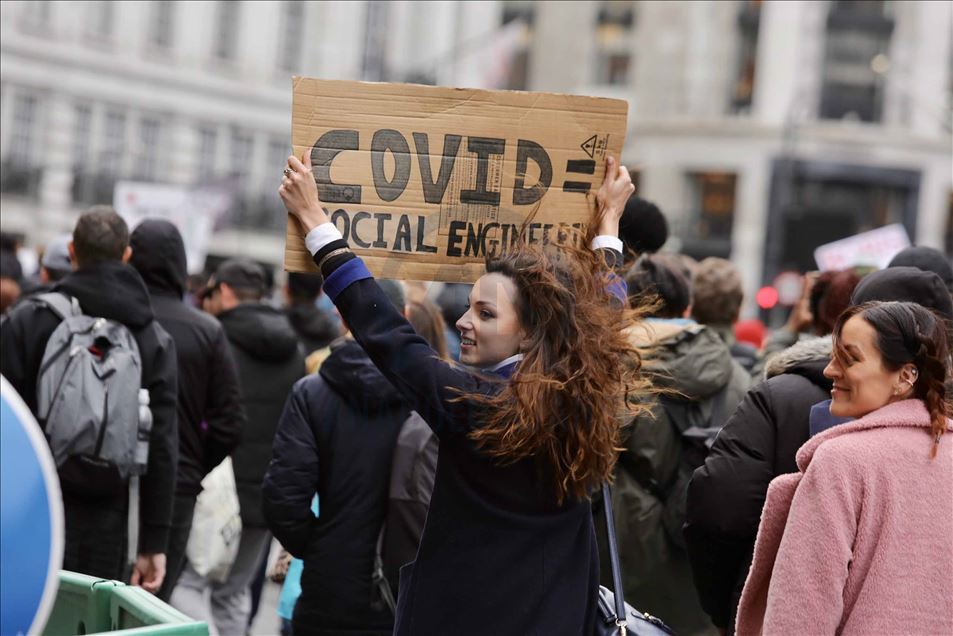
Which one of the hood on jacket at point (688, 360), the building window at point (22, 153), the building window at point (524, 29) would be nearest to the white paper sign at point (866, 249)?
the hood on jacket at point (688, 360)

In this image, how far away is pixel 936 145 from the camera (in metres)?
52.6

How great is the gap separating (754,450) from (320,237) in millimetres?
1480

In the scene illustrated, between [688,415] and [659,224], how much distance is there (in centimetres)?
110

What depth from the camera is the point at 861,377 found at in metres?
3.67

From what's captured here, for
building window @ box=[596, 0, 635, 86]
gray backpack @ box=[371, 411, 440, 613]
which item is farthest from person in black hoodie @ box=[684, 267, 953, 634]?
building window @ box=[596, 0, 635, 86]

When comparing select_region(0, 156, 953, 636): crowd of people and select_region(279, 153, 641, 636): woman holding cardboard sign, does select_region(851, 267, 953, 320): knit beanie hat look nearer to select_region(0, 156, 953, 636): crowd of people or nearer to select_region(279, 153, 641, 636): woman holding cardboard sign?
select_region(0, 156, 953, 636): crowd of people

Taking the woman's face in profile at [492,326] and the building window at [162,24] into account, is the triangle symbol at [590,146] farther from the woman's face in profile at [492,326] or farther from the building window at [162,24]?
the building window at [162,24]

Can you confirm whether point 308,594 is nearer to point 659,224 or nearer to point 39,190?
point 659,224

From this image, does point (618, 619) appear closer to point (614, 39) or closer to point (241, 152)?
point (241, 152)

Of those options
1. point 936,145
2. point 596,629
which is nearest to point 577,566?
point 596,629

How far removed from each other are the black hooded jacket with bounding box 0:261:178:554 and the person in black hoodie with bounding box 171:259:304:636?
1.93 metres

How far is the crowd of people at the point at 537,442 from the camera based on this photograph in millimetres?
3490

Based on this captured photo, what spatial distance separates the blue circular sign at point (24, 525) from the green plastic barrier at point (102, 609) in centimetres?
78

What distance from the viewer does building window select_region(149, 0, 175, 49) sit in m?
43.9
